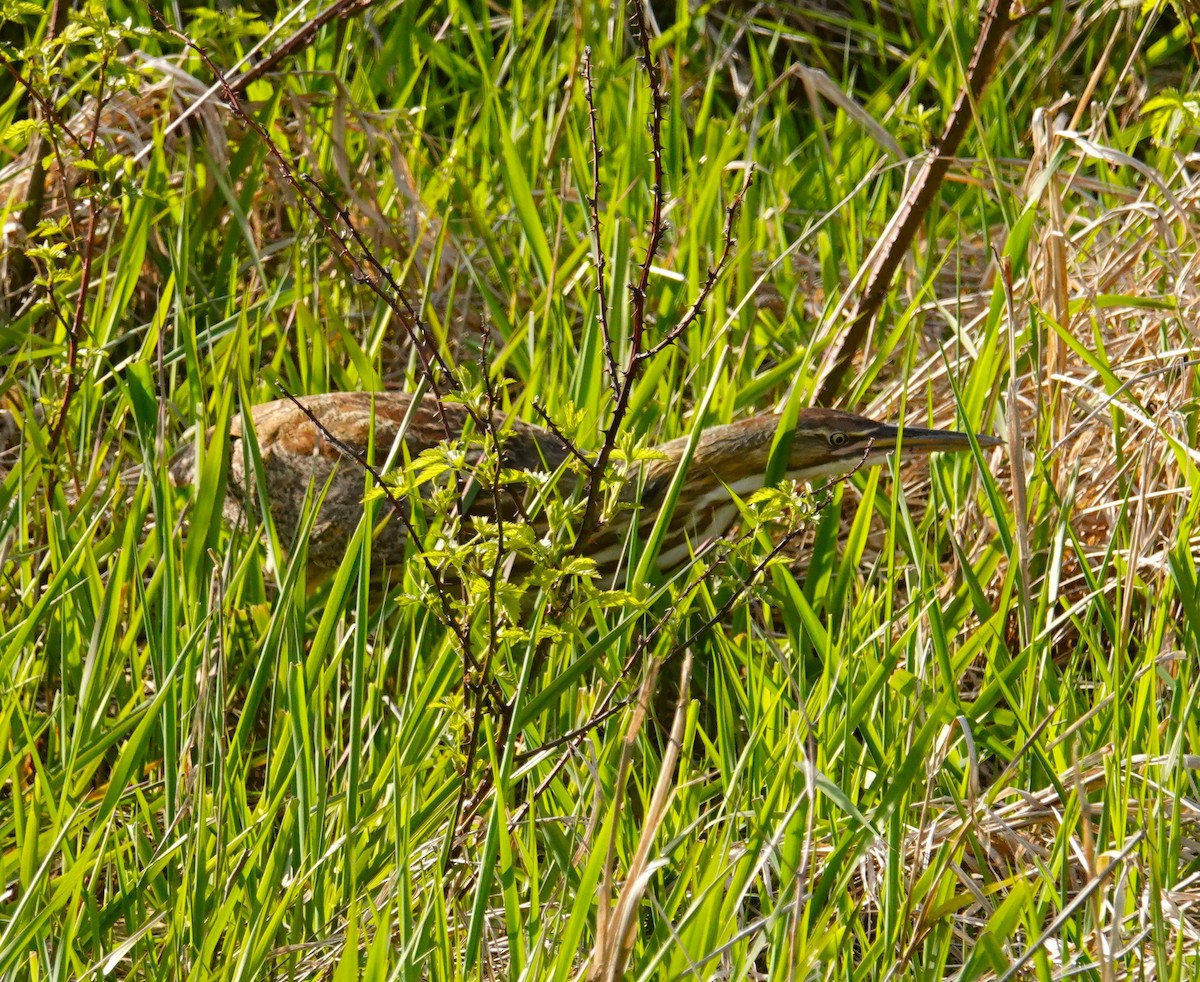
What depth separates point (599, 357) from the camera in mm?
3035

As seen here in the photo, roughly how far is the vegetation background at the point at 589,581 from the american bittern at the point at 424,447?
91 mm

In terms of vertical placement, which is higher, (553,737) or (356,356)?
(356,356)

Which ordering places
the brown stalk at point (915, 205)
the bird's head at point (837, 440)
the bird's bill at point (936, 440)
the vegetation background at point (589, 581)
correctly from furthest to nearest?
the brown stalk at point (915, 205), the bird's head at point (837, 440), the bird's bill at point (936, 440), the vegetation background at point (589, 581)

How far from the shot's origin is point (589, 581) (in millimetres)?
1877

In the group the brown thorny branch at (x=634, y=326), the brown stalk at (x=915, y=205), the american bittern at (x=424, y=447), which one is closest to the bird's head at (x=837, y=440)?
the american bittern at (x=424, y=447)

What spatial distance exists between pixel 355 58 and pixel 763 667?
8.55 ft

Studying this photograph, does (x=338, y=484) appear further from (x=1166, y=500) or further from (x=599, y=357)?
(x=1166, y=500)

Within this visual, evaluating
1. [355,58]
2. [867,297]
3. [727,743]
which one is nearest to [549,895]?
[727,743]

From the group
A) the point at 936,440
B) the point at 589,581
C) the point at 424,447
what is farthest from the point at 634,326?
the point at 424,447

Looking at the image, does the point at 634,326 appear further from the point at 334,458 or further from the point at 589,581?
the point at 334,458

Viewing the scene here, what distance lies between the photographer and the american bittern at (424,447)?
3.00m

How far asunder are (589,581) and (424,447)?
4.25 ft

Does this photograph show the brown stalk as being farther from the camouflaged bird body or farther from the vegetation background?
the camouflaged bird body

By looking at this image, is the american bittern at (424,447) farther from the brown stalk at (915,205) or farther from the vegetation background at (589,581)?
the brown stalk at (915,205)
